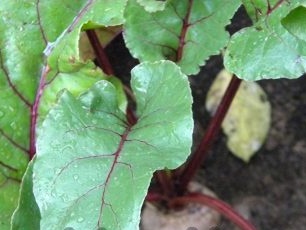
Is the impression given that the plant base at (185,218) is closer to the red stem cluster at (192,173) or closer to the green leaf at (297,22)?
the red stem cluster at (192,173)

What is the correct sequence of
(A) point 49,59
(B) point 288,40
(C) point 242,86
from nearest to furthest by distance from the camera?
(B) point 288,40 → (A) point 49,59 → (C) point 242,86

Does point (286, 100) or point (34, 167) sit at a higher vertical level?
→ point (34, 167)

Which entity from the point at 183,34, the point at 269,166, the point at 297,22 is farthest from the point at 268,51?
the point at 269,166

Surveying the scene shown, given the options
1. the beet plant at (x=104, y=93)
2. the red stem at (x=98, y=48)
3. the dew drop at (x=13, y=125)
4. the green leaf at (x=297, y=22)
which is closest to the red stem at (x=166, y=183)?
the beet plant at (x=104, y=93)

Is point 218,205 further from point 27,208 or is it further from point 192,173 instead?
point 27,208

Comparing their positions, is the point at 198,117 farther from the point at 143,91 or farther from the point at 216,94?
the point at 143,91

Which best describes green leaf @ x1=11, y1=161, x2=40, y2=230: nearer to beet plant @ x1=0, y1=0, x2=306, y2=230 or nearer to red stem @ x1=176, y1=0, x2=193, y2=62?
beet plant @ x1=0, y1=0, x2=306, y2=230

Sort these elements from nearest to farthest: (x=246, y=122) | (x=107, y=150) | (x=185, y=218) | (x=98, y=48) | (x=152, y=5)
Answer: (x=107, y=150), (x=152, y=5), (x=98, y=48), (x=185, y=218), (x=246, y=122)

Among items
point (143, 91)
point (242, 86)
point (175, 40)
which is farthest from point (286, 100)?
point (143, 91)
